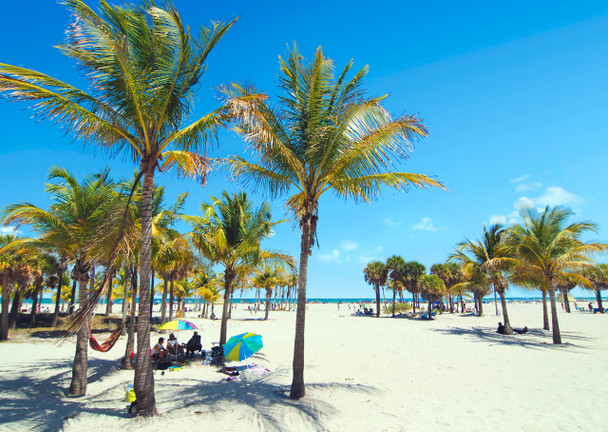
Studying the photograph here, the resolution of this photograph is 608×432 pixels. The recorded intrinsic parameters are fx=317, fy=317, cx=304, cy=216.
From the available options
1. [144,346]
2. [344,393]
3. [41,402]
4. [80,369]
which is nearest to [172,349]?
[80,369]

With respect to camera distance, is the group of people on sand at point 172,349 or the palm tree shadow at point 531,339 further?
the palm tree shadow at point 531,339

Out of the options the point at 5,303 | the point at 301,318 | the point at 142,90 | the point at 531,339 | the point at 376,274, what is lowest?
the point at 531,339

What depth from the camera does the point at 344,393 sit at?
8383mm

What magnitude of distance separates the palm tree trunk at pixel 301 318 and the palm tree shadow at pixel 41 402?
3659mm

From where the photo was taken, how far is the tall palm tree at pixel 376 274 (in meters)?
44.4

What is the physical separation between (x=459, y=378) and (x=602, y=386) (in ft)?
12.1

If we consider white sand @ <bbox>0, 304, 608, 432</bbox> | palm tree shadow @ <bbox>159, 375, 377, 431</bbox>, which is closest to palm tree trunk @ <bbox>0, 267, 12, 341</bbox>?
white sand @ <bbox>0, 304, 608, 432</bbox>

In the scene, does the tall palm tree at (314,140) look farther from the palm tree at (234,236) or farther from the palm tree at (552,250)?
the palm tree at (552,250)

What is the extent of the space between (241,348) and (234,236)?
4.48 metres

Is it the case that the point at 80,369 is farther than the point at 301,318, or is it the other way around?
the point at 80,369

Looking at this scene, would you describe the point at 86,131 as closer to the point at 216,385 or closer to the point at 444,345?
the point at 216,385

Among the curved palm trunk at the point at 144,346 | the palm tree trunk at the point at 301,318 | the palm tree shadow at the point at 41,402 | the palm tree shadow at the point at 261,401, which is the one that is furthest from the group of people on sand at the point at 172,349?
the palm tree trunk at the point at 301,318

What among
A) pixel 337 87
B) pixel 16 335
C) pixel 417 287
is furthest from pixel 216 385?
pixel 417 287

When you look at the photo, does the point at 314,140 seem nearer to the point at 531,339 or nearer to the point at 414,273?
the point at 531,339
